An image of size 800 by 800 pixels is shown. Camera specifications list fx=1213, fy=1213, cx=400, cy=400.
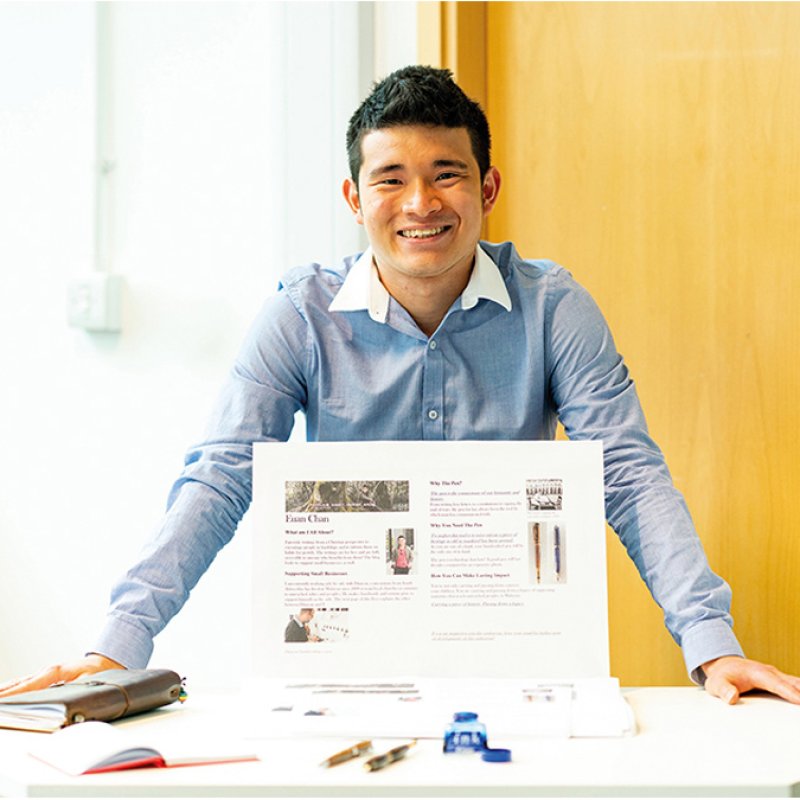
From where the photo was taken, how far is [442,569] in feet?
4.63

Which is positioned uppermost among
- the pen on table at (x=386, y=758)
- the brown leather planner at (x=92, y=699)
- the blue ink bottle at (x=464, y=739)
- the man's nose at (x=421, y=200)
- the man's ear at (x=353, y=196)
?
the man's ear at (x=353, y=196)

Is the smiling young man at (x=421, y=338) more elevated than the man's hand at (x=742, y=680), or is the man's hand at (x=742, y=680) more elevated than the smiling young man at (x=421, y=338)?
the smiling young man at (x=421, y=338)

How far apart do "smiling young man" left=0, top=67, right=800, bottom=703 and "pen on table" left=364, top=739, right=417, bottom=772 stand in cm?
60

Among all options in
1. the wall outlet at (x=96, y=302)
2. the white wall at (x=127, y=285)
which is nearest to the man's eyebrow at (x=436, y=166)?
the white wall at (x=127, y=285)

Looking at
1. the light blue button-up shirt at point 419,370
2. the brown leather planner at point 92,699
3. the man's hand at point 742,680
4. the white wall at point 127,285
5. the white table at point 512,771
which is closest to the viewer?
the white table at point 512,771

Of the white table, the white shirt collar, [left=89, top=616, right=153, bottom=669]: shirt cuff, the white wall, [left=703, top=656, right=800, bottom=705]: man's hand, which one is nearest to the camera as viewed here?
the white table

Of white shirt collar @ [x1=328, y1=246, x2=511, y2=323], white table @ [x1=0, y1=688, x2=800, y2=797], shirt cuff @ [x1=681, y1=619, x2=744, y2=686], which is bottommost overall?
white table @ [x1=0, y1=688, x2=800, y2=797]

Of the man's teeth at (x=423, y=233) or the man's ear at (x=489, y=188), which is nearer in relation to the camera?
the man's teeth at (x=423, y=233)

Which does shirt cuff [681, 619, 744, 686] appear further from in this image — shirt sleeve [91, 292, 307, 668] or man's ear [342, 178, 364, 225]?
man's ear [342, 178, 364, 225]

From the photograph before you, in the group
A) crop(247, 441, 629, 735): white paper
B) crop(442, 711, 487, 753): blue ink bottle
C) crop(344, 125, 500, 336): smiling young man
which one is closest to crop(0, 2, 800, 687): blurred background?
crop(344, 125, 500, 336): smiling young man

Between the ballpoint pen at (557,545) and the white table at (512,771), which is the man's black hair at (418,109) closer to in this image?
the ballpoint pen at (557,545)

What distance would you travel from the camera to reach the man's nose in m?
1.81

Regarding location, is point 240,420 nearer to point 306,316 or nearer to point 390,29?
point 306,316

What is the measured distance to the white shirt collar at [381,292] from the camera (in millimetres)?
1894
